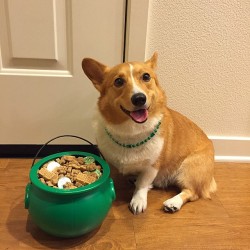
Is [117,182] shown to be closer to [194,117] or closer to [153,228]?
[153,228]

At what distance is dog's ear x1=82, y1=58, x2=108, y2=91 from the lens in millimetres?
1119

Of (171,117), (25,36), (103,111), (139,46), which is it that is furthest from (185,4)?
(25,36)

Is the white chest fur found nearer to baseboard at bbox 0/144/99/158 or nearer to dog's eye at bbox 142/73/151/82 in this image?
dog's eye at bbox 142/73/151/82

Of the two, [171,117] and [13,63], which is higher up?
[13,63]

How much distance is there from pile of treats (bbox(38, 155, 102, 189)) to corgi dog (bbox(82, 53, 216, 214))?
0.15 meters

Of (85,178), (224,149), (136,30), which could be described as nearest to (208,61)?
(136,30)

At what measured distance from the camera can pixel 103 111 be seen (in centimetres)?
113

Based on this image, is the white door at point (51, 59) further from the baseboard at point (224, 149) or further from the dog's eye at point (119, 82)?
the dog's eye at point (119, 82)

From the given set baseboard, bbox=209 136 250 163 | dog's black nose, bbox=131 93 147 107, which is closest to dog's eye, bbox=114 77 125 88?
dog's black nose, bbox=131 93 147 107

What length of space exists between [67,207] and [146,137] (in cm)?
44

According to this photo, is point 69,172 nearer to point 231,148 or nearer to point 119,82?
point 119,82

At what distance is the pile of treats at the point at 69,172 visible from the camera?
95 cm

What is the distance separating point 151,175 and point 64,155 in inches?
15.3

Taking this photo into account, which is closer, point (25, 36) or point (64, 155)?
point (64, 155)
